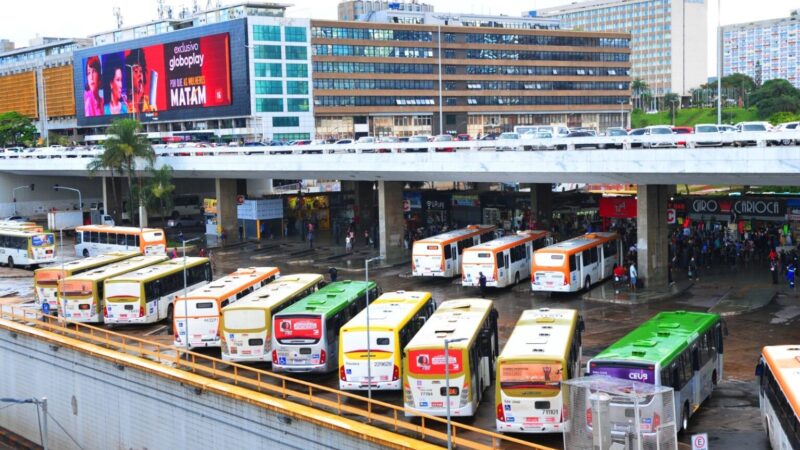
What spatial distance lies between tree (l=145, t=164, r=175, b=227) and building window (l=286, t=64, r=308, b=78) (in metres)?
49.9

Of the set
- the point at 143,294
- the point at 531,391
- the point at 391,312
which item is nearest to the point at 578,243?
the point at 391,312

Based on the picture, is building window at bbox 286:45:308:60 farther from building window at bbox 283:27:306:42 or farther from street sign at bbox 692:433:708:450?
street sign at bbox 692:433:708:450

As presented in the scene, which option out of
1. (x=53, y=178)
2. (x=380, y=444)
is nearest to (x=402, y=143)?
(x=380, y=444)

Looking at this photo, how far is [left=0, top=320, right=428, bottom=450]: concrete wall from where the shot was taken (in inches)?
966

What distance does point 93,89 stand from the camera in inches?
5325

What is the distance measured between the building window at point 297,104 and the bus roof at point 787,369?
98450 millimetres

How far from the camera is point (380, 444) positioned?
21.5m

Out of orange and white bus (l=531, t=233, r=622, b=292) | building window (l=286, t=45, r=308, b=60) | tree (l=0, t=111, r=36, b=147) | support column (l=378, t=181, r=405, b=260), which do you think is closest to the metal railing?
orange and white bus (l=531, t=233, r=622, b=292)

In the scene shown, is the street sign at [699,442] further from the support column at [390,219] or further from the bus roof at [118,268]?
the support column at [390,219]

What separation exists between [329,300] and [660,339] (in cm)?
1131

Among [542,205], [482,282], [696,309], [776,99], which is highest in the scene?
[776,99]

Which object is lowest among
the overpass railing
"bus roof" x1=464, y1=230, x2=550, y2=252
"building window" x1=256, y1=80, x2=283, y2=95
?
"bus roof" x1=464, y1=230, x2=550, y2=252

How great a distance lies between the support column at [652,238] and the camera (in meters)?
40.9

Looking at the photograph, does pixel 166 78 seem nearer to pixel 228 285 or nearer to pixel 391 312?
pixel 228 285
